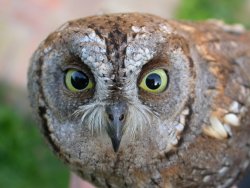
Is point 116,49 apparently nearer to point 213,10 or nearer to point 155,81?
point 155,81

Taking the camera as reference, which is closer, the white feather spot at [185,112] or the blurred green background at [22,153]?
the white feather spot at [185,112]

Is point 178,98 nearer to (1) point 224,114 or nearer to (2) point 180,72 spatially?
(2) point 180,72

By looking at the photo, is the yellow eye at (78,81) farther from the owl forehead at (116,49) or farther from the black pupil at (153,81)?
the black pupil at (153,81)

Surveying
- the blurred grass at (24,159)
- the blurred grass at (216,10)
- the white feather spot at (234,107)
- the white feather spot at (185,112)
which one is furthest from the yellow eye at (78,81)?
the blurred grass at (216,10)

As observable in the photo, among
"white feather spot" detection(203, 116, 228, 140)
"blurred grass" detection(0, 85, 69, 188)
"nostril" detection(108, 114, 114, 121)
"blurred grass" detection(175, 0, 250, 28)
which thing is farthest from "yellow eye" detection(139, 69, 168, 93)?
"blurred grass" detection(175, 0, 250, 28)

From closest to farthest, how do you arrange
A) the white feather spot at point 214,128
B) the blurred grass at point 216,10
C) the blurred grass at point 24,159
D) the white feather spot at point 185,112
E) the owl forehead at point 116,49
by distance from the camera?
the owl forehead at point 116,49 < the white feather spot at point 185,112 < the white feather spot at point 214,128 < the blurred grass at point 24,159 < the blurred grass at point 216,10

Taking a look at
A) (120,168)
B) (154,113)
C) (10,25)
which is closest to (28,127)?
(10,25)

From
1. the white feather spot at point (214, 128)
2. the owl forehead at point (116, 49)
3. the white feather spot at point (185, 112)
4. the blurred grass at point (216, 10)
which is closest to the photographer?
the owl forehead at point (116, 49)
